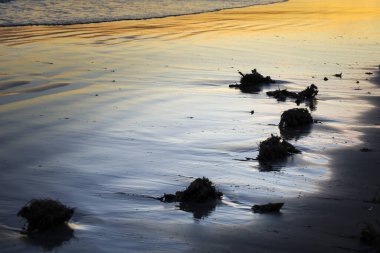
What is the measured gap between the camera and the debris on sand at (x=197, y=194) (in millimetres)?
6094

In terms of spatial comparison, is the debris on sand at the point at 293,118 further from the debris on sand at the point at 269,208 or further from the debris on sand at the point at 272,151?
the debris on sand at the point at 269,208

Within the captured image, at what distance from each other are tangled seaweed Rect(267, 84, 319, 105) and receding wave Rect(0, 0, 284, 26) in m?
14.2

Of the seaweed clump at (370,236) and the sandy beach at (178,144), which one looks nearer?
the seaweed clump at (370,236)

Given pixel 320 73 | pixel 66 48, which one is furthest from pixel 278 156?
pixel 66 48

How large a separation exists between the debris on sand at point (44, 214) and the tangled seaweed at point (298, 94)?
257 inches

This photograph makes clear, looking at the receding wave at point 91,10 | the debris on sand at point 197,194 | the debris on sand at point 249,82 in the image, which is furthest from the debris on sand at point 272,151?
the receding wave at point 91,10

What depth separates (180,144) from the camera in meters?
8.28

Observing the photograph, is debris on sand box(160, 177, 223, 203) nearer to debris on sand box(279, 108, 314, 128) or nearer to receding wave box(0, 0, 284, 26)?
debris on sand box(279, 108, 314, 128)

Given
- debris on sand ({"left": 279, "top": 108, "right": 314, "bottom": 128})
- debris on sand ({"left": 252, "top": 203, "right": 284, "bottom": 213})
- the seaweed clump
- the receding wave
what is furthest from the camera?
the receding wave

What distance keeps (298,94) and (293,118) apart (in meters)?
2.33

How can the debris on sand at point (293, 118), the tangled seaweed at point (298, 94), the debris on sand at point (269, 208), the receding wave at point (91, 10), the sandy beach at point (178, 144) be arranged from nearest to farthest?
the sandy beach at point (178, 144) < the debris on sand at point (269, 208) < the debris on sand at point (293, 118) < the tangled seaweed at point (298, 94) < the receding wave at point (91, 10)

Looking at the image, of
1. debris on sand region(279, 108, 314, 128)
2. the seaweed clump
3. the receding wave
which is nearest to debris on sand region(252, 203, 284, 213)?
the seaweed clump

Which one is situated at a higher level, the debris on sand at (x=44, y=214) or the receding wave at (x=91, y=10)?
the receding wave at (x=91, y=10)

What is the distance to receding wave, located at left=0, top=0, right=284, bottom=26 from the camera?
2525cm
